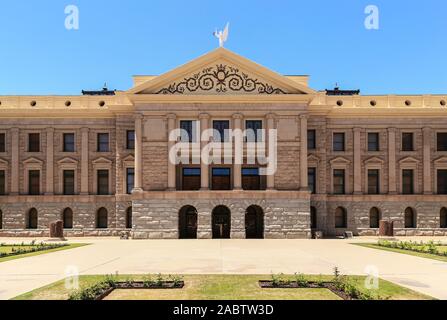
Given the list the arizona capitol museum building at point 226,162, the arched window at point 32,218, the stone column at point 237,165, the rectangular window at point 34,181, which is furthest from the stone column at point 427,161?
the arched window at point 32,218

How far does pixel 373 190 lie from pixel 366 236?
5315mm

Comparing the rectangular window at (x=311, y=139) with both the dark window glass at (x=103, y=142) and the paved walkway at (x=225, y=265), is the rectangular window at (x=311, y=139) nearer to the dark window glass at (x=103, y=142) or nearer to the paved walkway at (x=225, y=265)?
the paved walkway at (x=225, y=265)

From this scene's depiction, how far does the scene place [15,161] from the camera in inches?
1889

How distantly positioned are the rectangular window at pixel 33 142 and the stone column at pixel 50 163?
147cm

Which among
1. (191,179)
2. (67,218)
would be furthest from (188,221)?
(67,218)

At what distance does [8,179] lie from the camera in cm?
4803

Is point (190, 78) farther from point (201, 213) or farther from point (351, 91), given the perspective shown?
point (351, 91)

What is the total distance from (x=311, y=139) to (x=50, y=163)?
29.3 metres

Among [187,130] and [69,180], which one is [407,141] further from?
[69,180]

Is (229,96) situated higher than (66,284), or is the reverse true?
(229,96)

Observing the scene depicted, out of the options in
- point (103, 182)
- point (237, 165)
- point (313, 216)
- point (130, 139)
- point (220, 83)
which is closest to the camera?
point (237, 165)

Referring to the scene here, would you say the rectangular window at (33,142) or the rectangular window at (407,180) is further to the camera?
the rectangular window at (33,142)

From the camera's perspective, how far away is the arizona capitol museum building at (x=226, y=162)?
4350 centimetres
